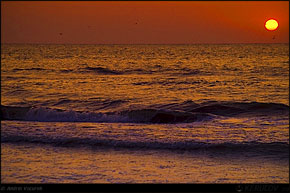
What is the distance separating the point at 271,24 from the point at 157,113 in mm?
11690

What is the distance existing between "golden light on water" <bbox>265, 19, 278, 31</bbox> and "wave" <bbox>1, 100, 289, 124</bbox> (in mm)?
8475

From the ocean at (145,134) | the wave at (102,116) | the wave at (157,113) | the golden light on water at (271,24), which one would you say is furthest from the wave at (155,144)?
the golden light on water at (271,24)

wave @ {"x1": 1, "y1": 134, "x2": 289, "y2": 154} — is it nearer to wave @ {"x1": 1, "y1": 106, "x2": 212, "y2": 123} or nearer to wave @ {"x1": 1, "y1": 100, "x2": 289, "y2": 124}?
wave @ {"x1": 1, "y1": 100, "x2": 289, "y2": 124}

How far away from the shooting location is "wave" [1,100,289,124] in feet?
44.0

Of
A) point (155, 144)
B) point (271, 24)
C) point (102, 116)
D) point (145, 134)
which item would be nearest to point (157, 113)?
point (102, 116)

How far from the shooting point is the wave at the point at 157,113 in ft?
44.0

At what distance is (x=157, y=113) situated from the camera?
14117mm

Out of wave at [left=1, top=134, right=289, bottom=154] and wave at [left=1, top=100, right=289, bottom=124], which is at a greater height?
wave at [left=1, top=100, right=289, bottom=124]

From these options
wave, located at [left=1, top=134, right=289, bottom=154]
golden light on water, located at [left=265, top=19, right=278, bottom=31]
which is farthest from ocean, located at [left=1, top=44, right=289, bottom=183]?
golden light on water, located at [left=265, top=19, right=278, bottom=31]

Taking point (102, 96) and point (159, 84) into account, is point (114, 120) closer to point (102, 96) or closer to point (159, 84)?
point (102, 96)

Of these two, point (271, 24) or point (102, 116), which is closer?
point (102, 116)

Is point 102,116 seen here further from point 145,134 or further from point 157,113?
point 145,134
